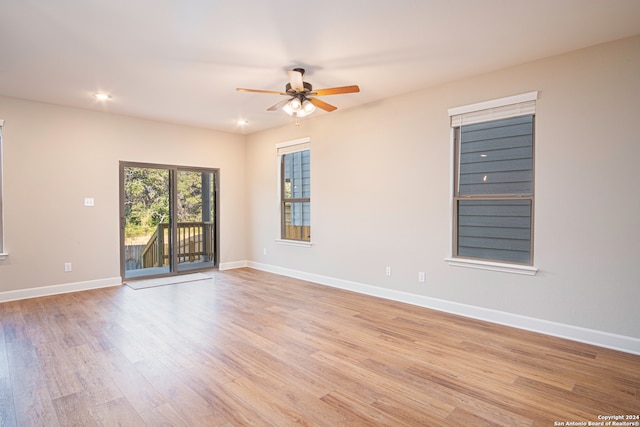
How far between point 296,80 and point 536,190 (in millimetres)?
2663

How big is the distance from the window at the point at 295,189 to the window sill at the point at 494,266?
2.60 meters

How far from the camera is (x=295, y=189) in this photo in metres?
6.05

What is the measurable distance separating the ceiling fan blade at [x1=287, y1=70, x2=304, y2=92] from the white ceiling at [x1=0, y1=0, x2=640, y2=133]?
0.17 meters

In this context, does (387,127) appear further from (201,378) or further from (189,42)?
(201,378)

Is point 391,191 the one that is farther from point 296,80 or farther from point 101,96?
point 101,96

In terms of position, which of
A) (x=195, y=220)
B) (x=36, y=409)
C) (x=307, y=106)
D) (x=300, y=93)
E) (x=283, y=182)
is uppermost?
(x=300, y=93)

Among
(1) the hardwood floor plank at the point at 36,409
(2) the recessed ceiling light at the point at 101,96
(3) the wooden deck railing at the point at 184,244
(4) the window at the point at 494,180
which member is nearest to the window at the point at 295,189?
(3) the wooden deck railing at the point at 184,244

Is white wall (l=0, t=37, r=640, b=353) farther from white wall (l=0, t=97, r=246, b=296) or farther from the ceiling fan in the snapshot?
the ceiling fan

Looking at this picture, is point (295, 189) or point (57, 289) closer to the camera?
point (57, 289)

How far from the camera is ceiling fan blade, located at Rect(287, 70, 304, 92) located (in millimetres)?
3273

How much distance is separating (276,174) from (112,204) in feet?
8.95

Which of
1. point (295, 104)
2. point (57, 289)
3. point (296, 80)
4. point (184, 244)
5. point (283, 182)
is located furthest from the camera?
point (184, 244)

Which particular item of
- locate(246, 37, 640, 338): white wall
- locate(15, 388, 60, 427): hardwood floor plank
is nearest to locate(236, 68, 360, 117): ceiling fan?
locate(246, 37, 640, 338): white wall

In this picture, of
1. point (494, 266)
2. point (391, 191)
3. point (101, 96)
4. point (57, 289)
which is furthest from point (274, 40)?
point (57, 289)
